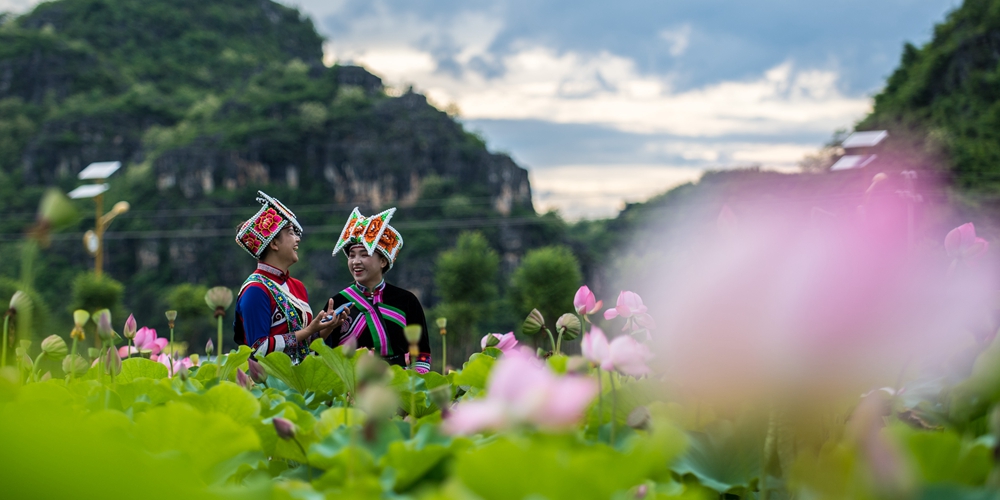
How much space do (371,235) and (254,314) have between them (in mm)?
536

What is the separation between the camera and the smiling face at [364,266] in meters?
2.77

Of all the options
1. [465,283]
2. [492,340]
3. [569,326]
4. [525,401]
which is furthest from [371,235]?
[465,283]

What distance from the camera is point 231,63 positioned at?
254 feet

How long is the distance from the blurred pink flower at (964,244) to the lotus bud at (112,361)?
1.38 meters

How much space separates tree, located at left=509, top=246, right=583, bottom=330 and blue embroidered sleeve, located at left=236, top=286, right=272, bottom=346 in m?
25.8

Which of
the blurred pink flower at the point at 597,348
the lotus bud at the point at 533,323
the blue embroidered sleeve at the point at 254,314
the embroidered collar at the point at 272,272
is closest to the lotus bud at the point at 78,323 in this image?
the lotus bud at the point at 533,323

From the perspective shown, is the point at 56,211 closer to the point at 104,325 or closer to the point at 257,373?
the point at 104,325

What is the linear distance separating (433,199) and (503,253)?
266 inches

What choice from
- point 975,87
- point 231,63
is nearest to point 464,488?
point 975,87

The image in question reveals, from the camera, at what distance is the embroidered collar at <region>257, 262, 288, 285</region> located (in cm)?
267

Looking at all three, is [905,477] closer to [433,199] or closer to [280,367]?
[280,367]

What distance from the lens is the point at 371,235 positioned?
282 cm

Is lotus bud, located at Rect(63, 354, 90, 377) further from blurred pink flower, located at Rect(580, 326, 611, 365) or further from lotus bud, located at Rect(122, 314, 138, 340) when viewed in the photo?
blurred pink flower, located at Rect(580, 326, 611, 365)

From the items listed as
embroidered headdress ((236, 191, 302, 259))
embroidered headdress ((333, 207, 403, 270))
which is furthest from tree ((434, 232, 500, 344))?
embroidered headdress ((236, 191, 302, 259))
